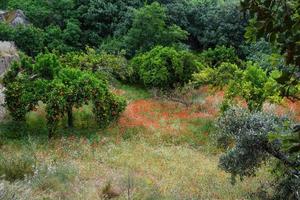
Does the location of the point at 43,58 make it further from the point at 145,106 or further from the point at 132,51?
the point at 132,51

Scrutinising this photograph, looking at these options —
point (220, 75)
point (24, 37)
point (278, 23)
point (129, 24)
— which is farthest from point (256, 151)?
point (129, 24)

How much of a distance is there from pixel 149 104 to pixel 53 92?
27.9ft

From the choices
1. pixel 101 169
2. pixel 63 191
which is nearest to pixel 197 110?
pixel 101 169

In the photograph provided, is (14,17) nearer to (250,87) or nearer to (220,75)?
(220,75)

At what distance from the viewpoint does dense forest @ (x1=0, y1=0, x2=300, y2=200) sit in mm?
11953

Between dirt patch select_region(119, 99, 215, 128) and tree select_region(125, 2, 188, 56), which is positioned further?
tree select_region(125, 2, 188, 56)

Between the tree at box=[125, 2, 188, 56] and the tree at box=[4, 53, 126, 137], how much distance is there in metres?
13.9

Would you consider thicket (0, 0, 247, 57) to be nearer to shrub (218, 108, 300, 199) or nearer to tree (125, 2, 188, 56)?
tree (125, 2, 188, 56)

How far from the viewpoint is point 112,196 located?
13242 mm

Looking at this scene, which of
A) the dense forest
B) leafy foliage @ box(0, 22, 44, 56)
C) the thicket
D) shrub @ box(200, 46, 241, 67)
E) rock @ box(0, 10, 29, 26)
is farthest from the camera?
rock @ box(0, 10, 29, 26)

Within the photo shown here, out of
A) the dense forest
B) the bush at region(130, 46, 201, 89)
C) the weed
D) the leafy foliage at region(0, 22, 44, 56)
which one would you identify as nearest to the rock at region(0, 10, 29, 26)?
the dense forest

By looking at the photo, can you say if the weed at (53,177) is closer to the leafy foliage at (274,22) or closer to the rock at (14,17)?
the leafy foliage at (274,22)

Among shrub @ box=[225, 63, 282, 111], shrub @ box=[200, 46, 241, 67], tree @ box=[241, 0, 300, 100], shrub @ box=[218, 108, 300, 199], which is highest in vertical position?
tree @ box=[241, 0, 300, 100]

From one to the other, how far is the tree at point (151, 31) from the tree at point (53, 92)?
13.9 metres
